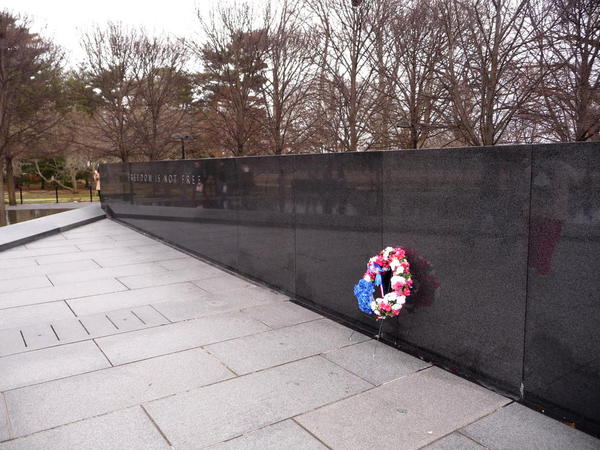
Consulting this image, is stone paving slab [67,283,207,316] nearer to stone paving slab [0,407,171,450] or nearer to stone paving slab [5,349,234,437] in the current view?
stone paving slab [5,349,234,437]

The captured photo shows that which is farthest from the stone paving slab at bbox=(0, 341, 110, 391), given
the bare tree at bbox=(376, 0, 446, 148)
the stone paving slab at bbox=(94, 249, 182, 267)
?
the bare tree at bbox=(376, 0, 446, 148)

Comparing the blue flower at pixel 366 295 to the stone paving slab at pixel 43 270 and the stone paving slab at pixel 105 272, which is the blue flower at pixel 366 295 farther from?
the stone paving slab at pixel 43 270

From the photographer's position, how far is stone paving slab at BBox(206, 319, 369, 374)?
4.66 meters

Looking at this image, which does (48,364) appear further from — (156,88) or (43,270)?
(156,88)

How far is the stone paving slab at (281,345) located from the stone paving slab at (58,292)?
3.08m

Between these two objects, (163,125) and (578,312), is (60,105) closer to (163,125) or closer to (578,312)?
(163,125)

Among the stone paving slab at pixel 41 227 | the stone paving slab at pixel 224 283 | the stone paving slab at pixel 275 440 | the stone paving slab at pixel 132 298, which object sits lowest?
the stone paving slab at pixel 275 440

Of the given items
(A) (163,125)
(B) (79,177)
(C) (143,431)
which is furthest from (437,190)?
(B) (79,177)

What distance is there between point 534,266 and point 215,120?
84.7 feet

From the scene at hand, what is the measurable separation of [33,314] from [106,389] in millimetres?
2730

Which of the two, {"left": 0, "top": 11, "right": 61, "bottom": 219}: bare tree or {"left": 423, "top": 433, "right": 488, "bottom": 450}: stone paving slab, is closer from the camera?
{"left": 423, "top": 433, "right": 488, "bottom": 450}: stone paving slab

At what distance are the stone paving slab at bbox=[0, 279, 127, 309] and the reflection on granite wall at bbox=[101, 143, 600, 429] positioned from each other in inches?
106

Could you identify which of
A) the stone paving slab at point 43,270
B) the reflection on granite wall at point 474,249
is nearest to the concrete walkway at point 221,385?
the reflection on granite wall at point 474,249

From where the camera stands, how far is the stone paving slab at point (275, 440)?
10.8 feet
